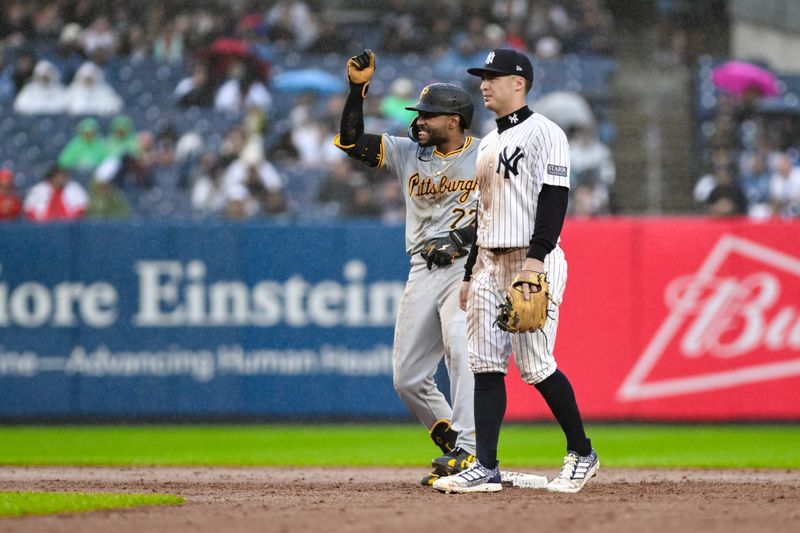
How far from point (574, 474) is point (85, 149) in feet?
35.2

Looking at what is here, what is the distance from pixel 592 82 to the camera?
16.6 m

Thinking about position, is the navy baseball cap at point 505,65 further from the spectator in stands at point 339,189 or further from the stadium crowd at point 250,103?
the spectator in stands at point 339,189

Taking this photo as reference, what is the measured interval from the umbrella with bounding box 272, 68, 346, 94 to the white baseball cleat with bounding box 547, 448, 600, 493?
1055 centimetres

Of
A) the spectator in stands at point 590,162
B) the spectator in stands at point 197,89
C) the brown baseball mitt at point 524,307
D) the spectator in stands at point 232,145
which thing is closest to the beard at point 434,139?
the brown baseball mitt at point 524,307

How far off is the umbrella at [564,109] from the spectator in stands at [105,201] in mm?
5090

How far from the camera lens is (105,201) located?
45.8ft

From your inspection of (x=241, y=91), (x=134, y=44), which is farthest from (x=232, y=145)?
(x=134, y=44)

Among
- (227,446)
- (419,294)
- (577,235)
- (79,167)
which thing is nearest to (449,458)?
(419,294)

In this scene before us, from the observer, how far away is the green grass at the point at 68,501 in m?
5.25

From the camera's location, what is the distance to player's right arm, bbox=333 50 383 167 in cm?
627

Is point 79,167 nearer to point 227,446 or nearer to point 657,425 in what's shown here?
point 227,446

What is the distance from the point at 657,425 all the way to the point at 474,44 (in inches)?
279

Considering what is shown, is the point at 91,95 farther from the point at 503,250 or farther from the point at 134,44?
the point at 503,250

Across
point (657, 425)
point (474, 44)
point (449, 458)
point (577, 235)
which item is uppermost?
point (474, 44)
